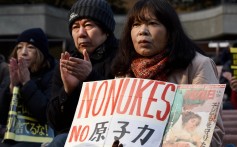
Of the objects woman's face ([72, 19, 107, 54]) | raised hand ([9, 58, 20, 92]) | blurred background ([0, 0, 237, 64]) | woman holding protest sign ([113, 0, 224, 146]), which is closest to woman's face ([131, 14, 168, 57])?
woman holding protest sign ([113, 0, 224, 146])

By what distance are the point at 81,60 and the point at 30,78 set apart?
2243 mm

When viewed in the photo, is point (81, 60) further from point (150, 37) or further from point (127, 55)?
point (150, 37)

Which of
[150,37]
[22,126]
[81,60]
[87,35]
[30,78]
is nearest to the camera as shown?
[150,37]

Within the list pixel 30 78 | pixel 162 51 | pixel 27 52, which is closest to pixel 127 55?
pixel 162 51

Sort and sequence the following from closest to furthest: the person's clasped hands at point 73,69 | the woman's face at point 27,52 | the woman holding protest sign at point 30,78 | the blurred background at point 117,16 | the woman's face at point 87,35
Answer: the person's clasped hands at point 73,69 → the woman's face at point 87,35 → the woman holding protest sign at point 30,78 → the woman's face at point 27,52 → the blurred background at point 117,16

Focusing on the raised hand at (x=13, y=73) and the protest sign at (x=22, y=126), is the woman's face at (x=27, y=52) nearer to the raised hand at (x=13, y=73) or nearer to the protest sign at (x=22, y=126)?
the raised hand at (x=13, y=73)

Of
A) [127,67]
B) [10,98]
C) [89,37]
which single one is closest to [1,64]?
[10,98]

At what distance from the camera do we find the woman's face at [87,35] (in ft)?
17.5

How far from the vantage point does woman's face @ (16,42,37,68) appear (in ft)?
23.1

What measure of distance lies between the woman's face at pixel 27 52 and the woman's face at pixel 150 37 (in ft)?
8.26

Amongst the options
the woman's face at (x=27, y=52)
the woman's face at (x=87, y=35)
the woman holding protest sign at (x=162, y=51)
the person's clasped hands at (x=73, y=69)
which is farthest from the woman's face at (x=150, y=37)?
the woman's face at (x=27, y=52)

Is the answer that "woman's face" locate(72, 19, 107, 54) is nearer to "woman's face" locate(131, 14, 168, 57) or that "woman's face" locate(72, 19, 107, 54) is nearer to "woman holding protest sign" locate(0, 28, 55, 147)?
"woman's face" locate(131, 14, 168, 57)

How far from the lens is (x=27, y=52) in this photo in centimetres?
712

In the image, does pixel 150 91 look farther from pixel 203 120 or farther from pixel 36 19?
pixel 36 19
